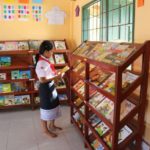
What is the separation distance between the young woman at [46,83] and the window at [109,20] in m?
0.86

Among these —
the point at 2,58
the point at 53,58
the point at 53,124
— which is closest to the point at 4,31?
the point at 2,58

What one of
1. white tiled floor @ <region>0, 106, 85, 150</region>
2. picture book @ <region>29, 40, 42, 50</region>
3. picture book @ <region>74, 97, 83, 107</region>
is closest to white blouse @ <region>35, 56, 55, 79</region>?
picture book @ <region>74, 97, 83, 107</region>

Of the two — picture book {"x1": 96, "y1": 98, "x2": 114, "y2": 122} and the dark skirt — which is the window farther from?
the dark skirt

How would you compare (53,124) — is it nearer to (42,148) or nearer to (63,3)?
(42,148)

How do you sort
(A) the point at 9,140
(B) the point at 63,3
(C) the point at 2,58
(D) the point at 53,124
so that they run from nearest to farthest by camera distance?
(A) the point at 9,140, (D) the point at 53,124, (C) the point at 2,58, (B) the point at 63,3

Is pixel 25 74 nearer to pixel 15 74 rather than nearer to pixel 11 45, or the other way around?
pixel 15 74

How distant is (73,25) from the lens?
448cm

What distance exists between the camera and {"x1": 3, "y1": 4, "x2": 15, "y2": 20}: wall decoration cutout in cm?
410

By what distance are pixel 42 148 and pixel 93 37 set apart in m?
1.94

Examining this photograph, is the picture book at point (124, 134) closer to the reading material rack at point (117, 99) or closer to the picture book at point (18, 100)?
the reading material rack at point (117, 99)

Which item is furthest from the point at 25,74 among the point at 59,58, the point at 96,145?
the point at 96,145

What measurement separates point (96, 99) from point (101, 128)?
0.32 metres

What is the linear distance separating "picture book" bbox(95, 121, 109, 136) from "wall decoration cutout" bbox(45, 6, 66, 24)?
8.75 ft

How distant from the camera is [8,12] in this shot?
412 centimetres
